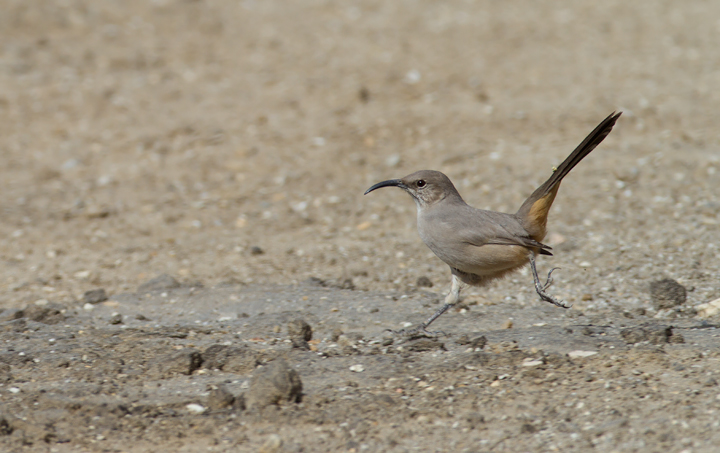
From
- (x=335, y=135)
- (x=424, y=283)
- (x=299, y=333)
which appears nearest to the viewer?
(x=299, y=333)

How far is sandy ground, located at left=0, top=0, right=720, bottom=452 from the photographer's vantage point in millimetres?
3764

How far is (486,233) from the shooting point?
4.49 m

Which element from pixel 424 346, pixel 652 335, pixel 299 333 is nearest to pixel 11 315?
pixel 299 333

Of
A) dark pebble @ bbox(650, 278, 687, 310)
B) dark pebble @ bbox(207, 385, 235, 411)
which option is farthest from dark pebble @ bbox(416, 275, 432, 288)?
dark pebble @ bbox(207, 385, 235, 411)

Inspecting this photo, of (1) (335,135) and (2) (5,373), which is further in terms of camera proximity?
(1) (335,135)

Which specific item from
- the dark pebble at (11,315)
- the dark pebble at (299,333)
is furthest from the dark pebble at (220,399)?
the dark pebble at (11,315)

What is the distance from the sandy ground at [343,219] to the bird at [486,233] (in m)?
0.32

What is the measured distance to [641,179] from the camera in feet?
22.8

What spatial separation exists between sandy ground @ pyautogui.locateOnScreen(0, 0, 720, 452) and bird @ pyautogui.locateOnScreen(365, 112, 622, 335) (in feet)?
1.04

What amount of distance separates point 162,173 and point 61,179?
1010 mm

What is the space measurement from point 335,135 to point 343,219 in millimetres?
1819

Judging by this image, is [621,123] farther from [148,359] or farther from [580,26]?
[148,359]

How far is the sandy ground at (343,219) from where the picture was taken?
376cm

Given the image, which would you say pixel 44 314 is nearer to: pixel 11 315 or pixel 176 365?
pixel 11 315
